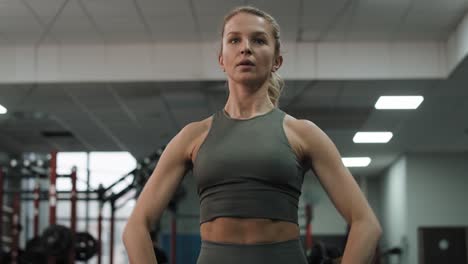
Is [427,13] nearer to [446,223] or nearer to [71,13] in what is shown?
[71,13]

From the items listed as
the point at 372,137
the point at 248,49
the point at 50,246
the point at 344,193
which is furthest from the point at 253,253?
the point at 372,137

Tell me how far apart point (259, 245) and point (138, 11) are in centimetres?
656

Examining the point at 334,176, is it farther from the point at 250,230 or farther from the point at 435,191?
the point at 435,191

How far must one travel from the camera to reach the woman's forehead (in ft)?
4.78

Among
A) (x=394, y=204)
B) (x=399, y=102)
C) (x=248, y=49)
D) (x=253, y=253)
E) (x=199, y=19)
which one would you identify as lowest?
(x=253, y=253)

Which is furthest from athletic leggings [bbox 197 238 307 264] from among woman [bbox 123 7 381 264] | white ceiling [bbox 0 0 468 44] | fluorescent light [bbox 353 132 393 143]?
fluorescent light [bbox 353 132 393 143]

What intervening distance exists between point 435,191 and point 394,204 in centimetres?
121

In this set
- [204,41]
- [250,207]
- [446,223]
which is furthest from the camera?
[446,223]

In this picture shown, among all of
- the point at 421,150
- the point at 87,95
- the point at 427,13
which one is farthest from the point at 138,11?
the point at 421,150

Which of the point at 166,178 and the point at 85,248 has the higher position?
the point at 85,248

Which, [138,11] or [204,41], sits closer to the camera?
[138,11]

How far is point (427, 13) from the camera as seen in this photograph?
25.3 ft

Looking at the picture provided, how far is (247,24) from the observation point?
1464 mm

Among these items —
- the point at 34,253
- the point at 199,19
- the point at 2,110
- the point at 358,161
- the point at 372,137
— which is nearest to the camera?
the point at 199,19
